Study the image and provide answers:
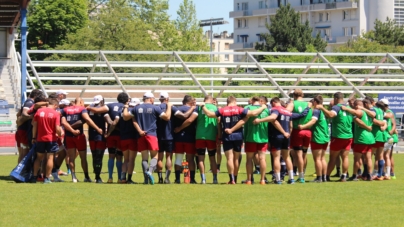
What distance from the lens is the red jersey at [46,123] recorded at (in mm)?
17531

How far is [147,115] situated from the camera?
1758 centimetres

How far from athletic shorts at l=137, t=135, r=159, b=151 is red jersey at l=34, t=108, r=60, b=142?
177 centimetres

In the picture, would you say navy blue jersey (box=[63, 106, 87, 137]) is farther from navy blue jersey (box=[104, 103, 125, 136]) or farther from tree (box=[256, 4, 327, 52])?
tree (box=[256, 4, 327, 52])

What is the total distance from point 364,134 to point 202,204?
6.34 meters

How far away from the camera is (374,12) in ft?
322

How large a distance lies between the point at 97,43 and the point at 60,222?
5607cm

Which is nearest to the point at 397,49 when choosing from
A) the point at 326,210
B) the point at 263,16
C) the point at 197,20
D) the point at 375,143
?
the point at 197,20

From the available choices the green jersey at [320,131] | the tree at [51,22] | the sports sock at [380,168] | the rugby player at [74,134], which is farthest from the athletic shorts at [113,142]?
the tree at [51,22]

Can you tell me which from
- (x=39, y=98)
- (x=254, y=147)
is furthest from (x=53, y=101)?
(x=254, y=147)

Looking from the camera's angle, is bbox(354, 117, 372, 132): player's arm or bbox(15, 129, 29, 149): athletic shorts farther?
Answer: bbox(354, 117, 372, 132): player's arm

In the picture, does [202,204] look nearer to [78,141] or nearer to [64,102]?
[78,141]

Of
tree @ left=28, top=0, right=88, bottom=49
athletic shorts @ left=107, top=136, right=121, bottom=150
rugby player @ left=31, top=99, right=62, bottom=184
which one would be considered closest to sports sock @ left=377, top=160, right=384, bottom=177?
athletic shorts @ left=107, top=136, right=121, bottom=150

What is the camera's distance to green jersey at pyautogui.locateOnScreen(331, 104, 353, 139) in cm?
1881

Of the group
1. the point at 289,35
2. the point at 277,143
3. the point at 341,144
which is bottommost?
the point at 341,144
